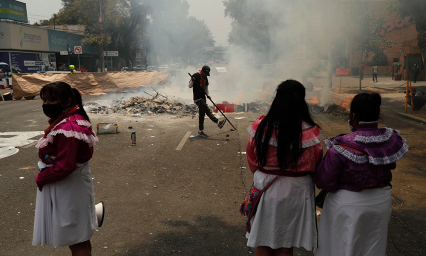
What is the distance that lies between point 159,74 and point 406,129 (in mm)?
15367

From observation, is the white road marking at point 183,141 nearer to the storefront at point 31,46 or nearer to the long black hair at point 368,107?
the long black hair at point 368,107

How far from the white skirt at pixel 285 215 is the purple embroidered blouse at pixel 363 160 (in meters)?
0.15

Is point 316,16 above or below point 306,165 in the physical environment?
above

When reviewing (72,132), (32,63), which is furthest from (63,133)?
(32,63)

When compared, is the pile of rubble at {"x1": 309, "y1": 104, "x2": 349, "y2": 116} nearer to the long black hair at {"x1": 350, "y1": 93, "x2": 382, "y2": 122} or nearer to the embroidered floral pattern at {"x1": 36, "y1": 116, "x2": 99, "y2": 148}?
the long black hair at {"x1": 350, "y1": 93, "x2": 382, "y2": 122}

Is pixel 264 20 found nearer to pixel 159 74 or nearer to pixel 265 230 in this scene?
pixel 159 74

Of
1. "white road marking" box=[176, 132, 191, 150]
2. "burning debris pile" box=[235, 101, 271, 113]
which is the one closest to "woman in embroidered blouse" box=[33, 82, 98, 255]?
"white road marking" box=[176, 132, 191, 150]

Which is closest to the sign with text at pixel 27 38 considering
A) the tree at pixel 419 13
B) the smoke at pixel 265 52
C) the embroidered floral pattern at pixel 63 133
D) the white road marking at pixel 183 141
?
the smoke at pixel 265 52

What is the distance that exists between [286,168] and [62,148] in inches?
58.7

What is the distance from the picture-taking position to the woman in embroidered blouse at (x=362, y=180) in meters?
2.12

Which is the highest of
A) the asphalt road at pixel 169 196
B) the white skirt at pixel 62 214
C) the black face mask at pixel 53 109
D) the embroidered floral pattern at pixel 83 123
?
the black face mask at pixel 53 109

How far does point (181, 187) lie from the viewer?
5.06 m

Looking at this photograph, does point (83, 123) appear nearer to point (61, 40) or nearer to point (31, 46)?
point (31, 46)

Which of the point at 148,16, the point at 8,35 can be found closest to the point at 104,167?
the point at 148,16
